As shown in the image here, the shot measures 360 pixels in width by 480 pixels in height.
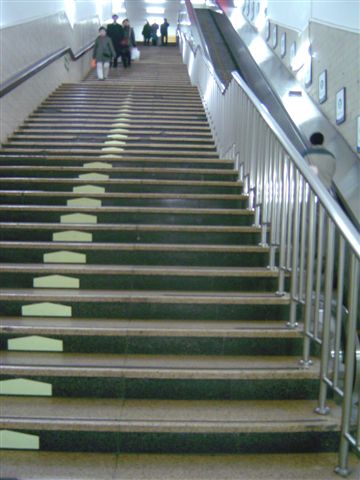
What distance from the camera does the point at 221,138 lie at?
19.0 feet

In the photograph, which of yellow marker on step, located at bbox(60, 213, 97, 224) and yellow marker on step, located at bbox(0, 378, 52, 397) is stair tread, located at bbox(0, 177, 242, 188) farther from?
yellow marker on step, located at bbox(0, 378, 52, 397)

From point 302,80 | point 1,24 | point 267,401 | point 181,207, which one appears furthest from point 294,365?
point 302,80

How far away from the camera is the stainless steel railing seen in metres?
2.24

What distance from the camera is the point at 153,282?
3404 mm

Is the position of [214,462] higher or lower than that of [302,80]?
lower

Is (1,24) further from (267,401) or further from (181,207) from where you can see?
(267,401)

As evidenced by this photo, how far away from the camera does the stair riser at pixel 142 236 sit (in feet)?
12.8

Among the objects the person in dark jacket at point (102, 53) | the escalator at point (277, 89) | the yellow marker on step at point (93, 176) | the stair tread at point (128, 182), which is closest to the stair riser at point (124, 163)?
the yellow marker on step at point (93, 176)

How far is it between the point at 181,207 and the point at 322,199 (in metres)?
2.00

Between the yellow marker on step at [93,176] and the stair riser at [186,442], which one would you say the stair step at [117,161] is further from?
the stair riser at [186,442]

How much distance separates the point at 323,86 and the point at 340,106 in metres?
0.85

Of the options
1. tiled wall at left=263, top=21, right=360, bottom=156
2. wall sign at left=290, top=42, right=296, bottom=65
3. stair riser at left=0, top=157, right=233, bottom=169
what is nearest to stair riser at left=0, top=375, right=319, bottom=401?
stair riser at left=0, top=157, right=233, bottom=169

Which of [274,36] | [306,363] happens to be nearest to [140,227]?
[306,363]

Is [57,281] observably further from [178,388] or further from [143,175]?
[143,175]
